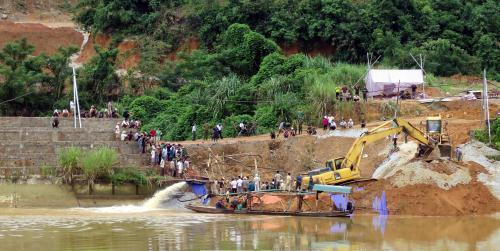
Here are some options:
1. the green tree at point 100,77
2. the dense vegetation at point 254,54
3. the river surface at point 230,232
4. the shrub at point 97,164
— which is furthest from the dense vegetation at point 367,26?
the river surface at point 230,232

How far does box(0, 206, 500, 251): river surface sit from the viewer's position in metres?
32.4

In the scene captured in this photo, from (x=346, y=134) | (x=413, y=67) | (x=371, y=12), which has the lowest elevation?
(x=346, y=134)

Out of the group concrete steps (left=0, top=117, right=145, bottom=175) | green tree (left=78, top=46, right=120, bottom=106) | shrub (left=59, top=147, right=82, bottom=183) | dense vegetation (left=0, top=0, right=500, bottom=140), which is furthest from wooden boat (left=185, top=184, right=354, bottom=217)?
green tree (left=78, top=46, right=120, bottom=106)

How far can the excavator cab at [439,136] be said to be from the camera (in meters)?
45.4

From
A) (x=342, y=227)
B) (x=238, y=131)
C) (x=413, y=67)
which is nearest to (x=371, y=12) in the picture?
(x=413, y=67)

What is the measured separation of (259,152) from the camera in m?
51.0

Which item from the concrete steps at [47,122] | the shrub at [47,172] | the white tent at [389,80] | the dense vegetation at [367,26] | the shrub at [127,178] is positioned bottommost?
the shrub at [127,178]

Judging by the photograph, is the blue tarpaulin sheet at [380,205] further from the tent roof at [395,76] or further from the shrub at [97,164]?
the tent roof at [395,76]

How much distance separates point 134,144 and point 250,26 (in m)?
23.8

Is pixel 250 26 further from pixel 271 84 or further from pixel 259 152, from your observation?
pixel 259 152

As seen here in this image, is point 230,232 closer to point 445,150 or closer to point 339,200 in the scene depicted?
point 339,200

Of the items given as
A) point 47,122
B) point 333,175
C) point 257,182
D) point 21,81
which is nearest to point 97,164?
point 257,182

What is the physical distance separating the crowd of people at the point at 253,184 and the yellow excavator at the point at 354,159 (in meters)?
1.17

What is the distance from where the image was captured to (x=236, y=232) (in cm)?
3591
